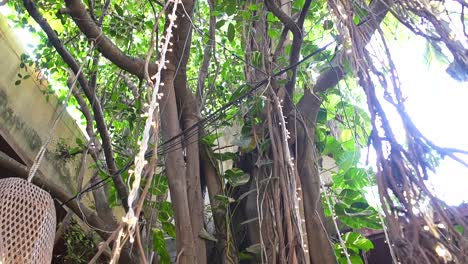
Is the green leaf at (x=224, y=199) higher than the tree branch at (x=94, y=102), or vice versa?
the tree branch at (x=94, y=102)

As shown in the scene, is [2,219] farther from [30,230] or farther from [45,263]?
[45,263]

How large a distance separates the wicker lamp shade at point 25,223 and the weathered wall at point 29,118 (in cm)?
141

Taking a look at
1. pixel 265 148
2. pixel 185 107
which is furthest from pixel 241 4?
pixel 265 148

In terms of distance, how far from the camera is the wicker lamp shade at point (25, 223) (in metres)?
1.36

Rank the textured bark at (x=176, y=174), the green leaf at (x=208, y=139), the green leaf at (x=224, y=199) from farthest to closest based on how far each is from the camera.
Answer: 1. the green leaf at (x=208, y=139)
2. the green leaf at (x=224, y=199)
3. the textured bark at (x=176, y=174)

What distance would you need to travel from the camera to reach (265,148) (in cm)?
231

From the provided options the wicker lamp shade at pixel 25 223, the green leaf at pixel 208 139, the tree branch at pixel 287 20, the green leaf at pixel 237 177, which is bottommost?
the wicker lamp shade at pixel 25 223

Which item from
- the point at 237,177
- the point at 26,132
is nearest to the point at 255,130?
the point at 237,177

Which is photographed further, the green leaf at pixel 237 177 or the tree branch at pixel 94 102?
the green leaf at pixel 237 177

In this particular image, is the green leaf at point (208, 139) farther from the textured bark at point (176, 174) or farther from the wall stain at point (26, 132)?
the wall stain at point (26, 132)

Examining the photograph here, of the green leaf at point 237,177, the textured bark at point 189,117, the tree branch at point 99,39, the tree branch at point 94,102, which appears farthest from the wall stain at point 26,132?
the green leaf at point 237,177

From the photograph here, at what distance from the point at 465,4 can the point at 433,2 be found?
233 millimetres

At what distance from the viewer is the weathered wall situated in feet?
9.38

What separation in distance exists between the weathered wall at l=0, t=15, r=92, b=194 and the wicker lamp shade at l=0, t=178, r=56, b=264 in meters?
1.41
